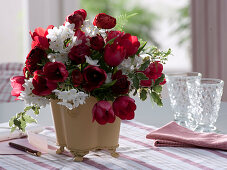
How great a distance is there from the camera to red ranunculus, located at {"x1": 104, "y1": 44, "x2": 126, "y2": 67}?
3.30 feet

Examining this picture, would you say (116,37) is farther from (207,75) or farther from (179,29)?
(179,29)

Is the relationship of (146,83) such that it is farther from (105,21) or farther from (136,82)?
(105,21)

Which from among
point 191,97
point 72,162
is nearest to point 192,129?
point 191,97

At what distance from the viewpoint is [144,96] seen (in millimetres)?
1088

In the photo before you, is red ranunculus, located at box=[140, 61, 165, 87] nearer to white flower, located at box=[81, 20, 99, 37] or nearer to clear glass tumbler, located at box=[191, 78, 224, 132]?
white flower, located at box=[81, 20, 99, 37]

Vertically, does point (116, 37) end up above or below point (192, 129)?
above

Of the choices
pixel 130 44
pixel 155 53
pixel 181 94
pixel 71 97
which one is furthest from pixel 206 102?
pixel 71 97

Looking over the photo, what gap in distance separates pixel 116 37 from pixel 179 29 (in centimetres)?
688

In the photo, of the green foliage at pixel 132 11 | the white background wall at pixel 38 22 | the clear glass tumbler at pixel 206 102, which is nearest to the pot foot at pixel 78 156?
the clear glass tumbler at pixel 206 102

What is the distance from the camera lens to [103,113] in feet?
3.26

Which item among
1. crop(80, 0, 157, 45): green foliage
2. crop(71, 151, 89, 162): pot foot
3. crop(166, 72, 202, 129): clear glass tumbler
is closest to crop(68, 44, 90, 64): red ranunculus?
crop(71, 151, 89, 162): pot foot

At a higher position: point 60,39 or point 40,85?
point 60,39

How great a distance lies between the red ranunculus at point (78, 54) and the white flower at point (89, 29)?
0.05 meters

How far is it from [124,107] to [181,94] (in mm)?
441
